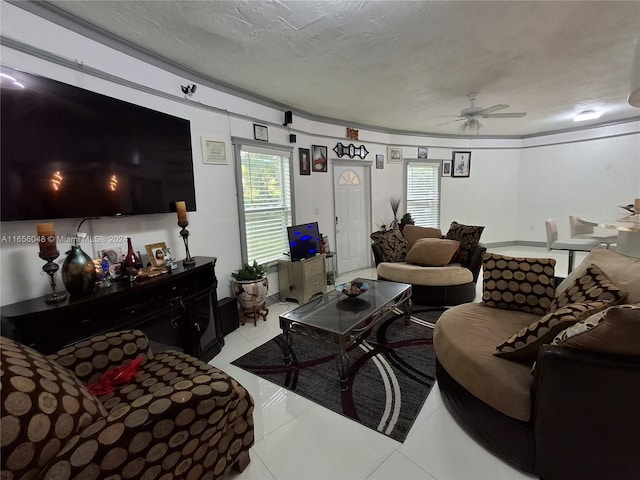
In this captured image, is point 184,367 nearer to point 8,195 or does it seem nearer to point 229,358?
point 229,358

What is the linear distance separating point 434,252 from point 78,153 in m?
3.59

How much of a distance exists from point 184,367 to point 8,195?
1.42 meters

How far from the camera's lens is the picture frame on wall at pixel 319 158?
4395mm

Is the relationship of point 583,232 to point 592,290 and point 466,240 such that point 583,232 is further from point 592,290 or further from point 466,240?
point 592,290

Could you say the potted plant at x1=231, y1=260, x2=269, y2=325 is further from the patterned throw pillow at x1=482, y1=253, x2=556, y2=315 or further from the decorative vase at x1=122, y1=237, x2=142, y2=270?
the patterned throw pillow at x1=482, y1=253, x2=556, y2=315

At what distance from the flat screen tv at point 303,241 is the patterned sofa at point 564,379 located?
87.4 inches

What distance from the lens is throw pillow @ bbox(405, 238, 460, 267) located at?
3551mm

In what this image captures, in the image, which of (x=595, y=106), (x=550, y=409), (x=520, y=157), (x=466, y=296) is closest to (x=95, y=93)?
(x=550, y=409)

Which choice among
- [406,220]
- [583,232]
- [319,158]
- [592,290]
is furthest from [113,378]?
[583,232]

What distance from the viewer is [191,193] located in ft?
8.88

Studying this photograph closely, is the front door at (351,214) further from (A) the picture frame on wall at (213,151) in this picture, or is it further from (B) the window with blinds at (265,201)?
(A) the picture frame on wall at (213,151)

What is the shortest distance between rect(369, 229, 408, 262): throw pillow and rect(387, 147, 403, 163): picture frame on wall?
2124 mm

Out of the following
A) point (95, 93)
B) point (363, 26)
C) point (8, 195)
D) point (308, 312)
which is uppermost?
point (363, 26)

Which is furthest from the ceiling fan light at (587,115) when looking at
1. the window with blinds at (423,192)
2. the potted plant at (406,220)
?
the potted plant at (406,220)
